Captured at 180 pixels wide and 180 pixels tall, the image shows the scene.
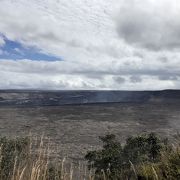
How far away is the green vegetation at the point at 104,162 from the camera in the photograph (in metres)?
4.86

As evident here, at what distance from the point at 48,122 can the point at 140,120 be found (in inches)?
1192

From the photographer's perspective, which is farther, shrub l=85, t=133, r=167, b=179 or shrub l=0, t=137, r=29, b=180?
shrub l=85, t=133, r=167, b=179

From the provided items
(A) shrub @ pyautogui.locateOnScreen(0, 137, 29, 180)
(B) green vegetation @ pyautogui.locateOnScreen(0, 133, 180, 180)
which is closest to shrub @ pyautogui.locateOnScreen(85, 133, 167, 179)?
(B) green vegetation @ pyautogui.locateOnScreen(0, 133, 180, 180)

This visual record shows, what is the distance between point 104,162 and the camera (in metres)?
20.8

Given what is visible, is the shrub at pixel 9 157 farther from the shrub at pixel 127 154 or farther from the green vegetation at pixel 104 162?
the shrub at pixel 127 154

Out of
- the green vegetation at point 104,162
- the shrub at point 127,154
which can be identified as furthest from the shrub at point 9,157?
the shrub at point 127,154

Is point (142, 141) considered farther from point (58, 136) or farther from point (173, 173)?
point (58, 136)

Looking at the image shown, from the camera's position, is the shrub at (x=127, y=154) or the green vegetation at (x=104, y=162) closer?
the green vegetation at (x=104, y=162)

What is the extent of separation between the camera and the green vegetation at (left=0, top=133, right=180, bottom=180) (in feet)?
15.9

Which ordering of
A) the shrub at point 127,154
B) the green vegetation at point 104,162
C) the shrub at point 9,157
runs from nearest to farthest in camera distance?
the green vegetation at point 104,162 → the shrub at point 9,157 → the shrub at point 127,154

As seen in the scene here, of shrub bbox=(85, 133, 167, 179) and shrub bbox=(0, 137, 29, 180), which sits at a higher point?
shrub bbox=(0, 137, 29, 180)

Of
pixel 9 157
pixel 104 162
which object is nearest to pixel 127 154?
pixel 104 162

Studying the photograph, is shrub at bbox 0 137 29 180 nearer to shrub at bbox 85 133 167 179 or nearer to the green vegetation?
the green vegetation

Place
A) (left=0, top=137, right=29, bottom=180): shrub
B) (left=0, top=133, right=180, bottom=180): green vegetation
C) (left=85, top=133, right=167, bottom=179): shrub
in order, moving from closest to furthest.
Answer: (left=0, top=133, right=180, bottom=180): green vegetation → (left=0, top=137, right=29, bottom=180): shrub → (left=85, top=133, right=167, bottom=179): shrub
